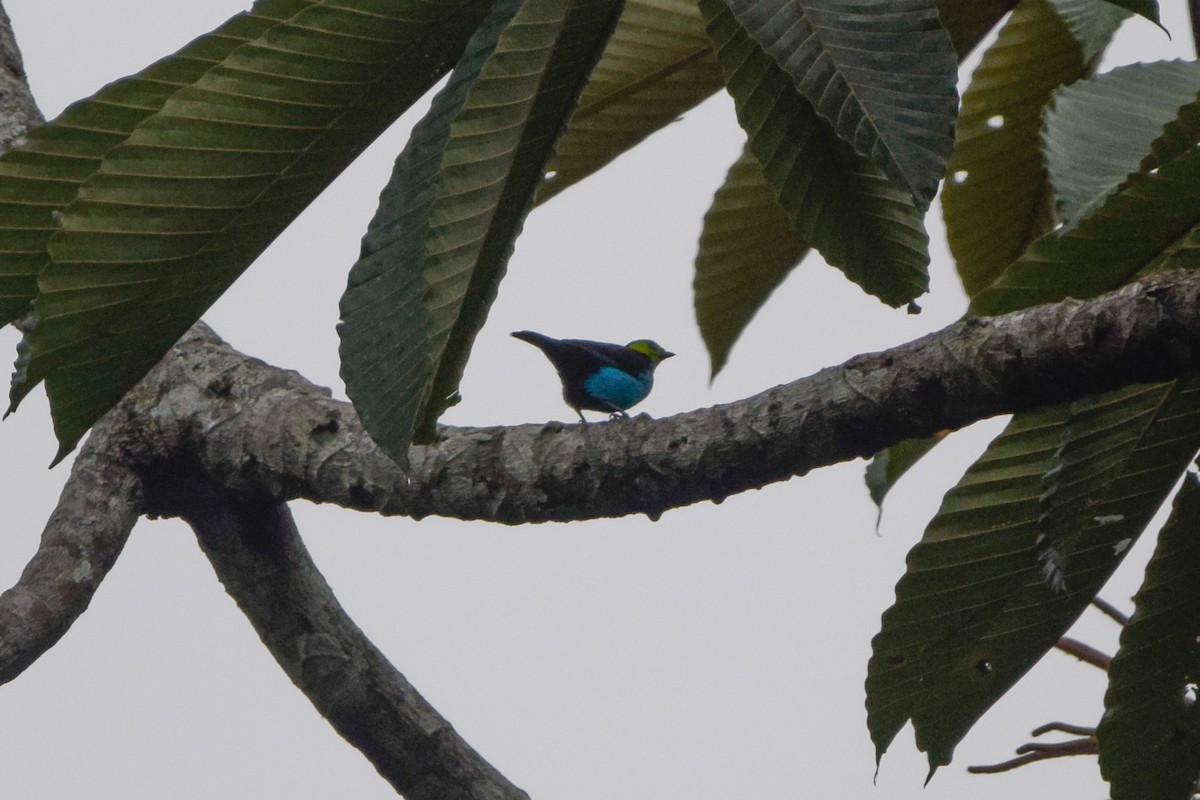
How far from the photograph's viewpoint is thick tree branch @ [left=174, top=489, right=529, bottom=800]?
2521 mm

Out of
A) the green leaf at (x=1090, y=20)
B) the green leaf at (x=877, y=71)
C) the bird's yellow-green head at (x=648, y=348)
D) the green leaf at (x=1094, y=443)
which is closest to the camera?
the green leaf at (x=877, y=71)

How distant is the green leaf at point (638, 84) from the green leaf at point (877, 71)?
1.25m

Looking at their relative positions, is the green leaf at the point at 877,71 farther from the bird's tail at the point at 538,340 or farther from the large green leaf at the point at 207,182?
the bird's tail at the point at 538,340

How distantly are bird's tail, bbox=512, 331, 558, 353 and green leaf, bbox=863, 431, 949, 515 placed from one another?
3269 mm

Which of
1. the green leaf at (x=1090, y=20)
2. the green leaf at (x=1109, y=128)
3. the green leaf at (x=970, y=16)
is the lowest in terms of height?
the green leaf at (x=1109, y=128)

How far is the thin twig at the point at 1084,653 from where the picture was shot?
8.78 feet

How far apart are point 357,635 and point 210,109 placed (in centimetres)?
144

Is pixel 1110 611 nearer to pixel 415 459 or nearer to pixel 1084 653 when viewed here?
pixel 1084 653

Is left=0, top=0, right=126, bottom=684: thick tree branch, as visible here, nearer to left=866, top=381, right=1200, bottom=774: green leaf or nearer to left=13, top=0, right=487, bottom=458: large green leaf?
left=13, top=0, right=487, bottom=458: large green leaf

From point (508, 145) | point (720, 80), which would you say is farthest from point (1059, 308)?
point (720, 80)

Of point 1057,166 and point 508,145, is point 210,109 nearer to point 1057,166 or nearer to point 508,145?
point 508,145

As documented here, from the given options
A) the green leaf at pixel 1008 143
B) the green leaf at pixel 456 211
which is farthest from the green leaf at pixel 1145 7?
the green leaf at pixel 1008 143

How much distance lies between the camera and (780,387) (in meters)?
1.76

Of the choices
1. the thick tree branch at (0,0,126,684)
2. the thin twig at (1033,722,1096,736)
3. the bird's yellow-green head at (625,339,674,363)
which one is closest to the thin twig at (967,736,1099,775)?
the thin twig at (1033,722,1096,736)
